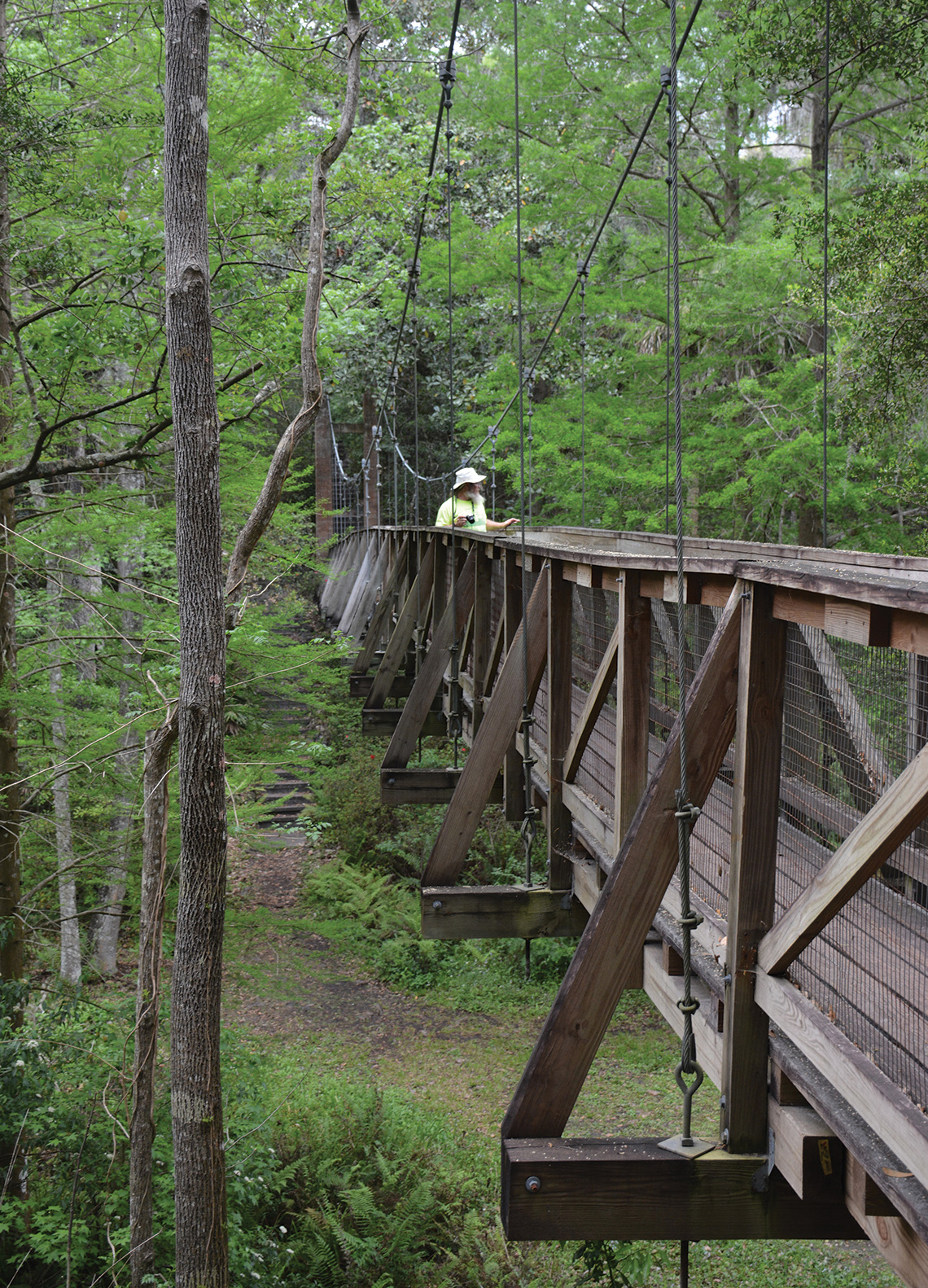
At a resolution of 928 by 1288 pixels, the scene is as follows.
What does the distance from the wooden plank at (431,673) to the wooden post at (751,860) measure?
3.90 m

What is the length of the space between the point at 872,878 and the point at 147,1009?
2899 millimetres

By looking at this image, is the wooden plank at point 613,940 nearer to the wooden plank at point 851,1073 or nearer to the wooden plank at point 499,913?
the wooden plank at point 851,1073

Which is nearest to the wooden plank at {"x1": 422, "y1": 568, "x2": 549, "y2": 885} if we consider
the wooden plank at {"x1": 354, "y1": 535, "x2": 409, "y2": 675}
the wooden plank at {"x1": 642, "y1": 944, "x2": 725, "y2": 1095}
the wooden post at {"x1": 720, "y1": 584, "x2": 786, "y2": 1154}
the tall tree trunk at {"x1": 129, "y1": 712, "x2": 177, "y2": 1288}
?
the tall tree trunk at {"x1": 129, "y1": 712, "x2": 177, "y2": 1288}

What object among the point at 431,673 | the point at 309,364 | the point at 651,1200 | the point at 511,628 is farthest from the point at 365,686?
the point at 651,1200

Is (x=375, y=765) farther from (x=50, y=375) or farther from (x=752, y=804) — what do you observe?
(x=752, y=804)

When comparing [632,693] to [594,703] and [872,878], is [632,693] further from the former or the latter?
[872,878]

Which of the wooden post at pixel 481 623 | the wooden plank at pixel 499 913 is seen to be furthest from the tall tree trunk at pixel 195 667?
the wooden post at pixel 481 623

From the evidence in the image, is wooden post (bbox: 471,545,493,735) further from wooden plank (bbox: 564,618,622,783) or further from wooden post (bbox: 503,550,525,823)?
wooden plank (bbox: 564,618,622,783)

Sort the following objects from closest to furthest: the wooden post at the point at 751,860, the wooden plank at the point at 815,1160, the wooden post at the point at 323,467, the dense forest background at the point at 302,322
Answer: the wooden plank at the point at 815,1160
the wooden post at the point at 751,860
the dense forest background at the point at 302,322
the wooden post at the point at 323,467

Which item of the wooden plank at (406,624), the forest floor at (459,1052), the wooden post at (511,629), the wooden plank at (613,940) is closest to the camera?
the wooden plank at (613,940)

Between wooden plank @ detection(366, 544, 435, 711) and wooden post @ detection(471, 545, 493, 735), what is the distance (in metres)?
1.70

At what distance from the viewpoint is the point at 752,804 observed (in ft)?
5.91

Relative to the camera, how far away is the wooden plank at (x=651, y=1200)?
1854mm

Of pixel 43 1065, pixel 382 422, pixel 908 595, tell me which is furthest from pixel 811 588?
pixel 382 422
